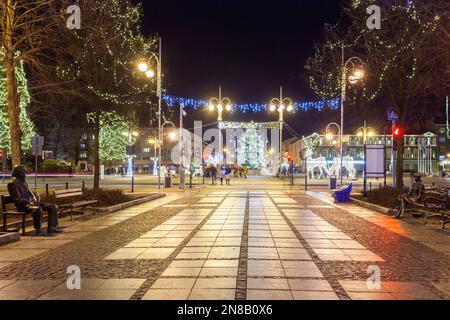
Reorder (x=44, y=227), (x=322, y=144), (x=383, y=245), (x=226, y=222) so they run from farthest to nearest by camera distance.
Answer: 1. (x=322, y=144)
2. (x=226, y=222)
3. (x=44, y=227)
4. (x=383, y=245)

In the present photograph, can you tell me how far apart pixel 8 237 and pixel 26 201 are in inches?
44.3

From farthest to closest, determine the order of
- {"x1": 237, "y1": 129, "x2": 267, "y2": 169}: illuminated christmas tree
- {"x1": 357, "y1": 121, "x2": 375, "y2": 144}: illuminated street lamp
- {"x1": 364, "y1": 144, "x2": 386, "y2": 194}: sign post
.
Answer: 1. {"x1": 237, "y1": 129, "x2": 267, "y2": 169}: illuminated christmas tree
2. {"x1": 357, "y1": 121, "x2": 375, "y2": 144}: illuminated street lamp
3. {"x1": 364, "y1": 144, "x2": 386, "y2": 194}: sign post

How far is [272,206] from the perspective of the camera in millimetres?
20547

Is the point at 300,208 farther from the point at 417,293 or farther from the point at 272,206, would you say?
the point at 417,293

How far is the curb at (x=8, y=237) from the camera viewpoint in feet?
36.0

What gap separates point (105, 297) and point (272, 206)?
14377 mm

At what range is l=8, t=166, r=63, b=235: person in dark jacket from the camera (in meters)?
12.0

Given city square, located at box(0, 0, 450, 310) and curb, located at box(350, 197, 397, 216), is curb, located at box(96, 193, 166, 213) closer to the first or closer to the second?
city square, located at box(0, 0, 450, 310)

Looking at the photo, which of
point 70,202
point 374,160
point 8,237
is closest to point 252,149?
point 374,160

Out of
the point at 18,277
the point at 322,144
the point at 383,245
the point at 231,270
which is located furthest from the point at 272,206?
the point at 322,144

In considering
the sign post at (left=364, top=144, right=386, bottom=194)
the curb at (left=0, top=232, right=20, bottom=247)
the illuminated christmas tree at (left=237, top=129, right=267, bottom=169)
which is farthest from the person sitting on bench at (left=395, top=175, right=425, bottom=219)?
the illuminated christmas tree at (left=237, top=129, right=267, bottom=169)

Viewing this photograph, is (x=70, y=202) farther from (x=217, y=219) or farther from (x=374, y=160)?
(x=374, y=160)

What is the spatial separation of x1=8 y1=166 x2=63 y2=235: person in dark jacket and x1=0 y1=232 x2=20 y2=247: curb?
74cm

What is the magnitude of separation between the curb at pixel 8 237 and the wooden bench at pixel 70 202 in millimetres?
3842
